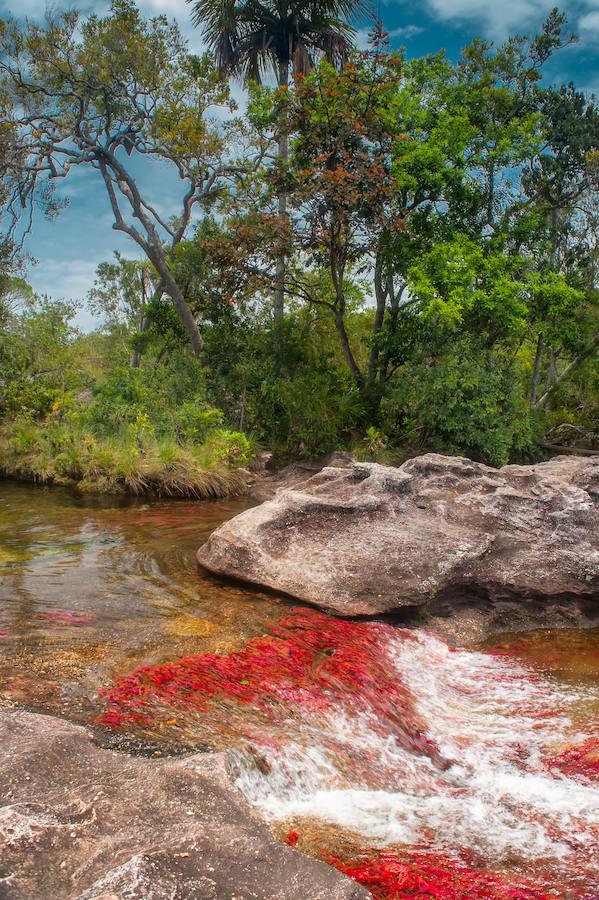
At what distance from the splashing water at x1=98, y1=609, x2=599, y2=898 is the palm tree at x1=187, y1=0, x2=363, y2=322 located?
919 inches

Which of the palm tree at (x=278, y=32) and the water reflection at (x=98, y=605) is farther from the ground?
the palm tree at (x=278, y=32)

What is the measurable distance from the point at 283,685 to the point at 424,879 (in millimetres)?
1958

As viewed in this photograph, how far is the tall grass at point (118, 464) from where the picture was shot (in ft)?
45.5

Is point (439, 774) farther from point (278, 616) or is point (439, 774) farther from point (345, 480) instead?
point (345, 480)

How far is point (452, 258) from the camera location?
16.0 m

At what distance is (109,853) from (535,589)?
605 centimetres

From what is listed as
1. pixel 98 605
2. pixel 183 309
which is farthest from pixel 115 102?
pixel 98 605

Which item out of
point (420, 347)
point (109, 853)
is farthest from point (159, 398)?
point (109, 853)

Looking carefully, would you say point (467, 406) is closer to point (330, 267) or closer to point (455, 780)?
point (330, 267)

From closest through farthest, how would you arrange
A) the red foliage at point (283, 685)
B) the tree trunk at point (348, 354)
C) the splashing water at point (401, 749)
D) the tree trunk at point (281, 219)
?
the splashing water at point (401, 749), the red foliage at point (283, 685), the tree trunk at point (281, 219), the tree trunk at point (348, 354)

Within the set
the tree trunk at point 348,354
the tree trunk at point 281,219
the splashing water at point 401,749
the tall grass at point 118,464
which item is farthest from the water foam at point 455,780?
the tree trunk at point 281,219

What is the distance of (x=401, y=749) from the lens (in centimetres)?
442

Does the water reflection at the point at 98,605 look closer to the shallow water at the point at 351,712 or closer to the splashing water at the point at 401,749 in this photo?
the shallow water at the point at 351,712

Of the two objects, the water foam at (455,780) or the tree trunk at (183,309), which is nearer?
the water foam at (455,780)
